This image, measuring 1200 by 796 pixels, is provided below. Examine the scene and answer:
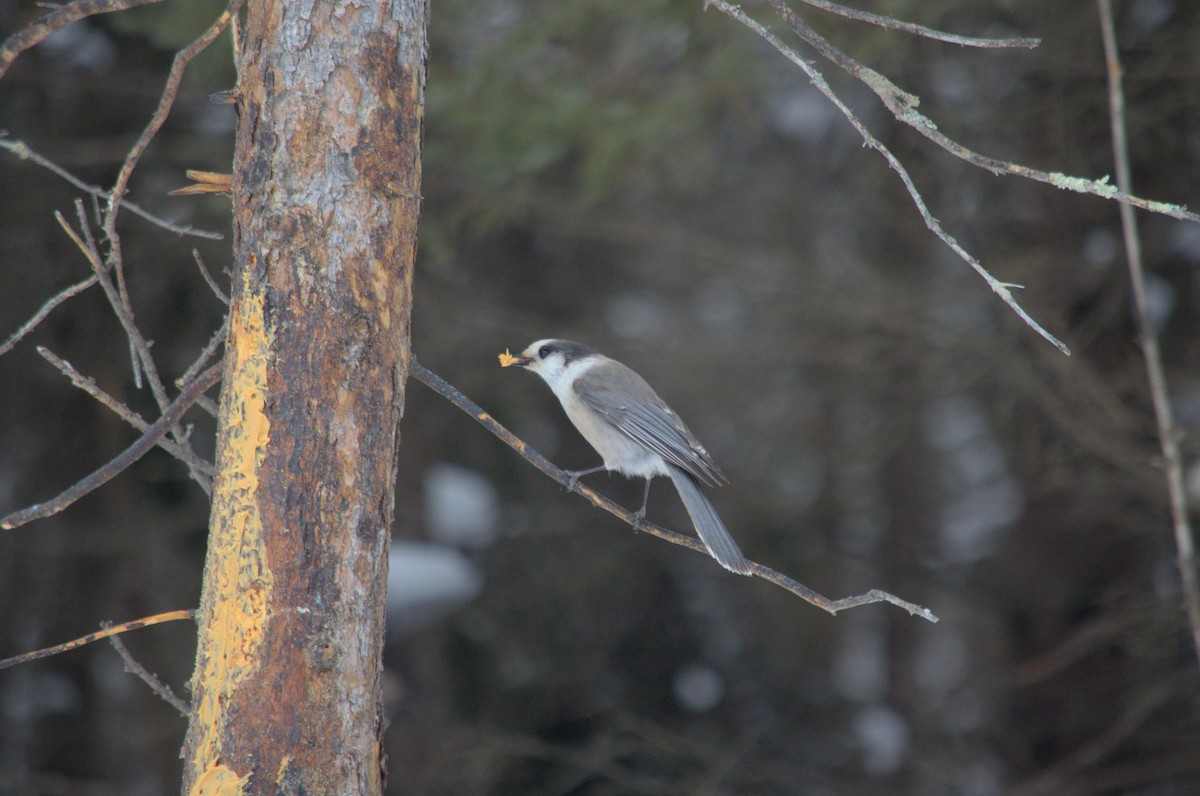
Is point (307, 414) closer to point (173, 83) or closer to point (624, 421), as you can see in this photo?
point (173, 83)

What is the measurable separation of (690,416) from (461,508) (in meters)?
1.96

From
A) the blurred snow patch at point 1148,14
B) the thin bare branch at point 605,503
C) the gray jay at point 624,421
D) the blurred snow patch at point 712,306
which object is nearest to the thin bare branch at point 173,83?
the thin bare branch at point 605,503

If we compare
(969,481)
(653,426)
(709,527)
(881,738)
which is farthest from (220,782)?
(969,481)

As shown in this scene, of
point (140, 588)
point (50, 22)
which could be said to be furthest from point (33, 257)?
point (50, 22)

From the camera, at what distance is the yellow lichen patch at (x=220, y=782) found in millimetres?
1949

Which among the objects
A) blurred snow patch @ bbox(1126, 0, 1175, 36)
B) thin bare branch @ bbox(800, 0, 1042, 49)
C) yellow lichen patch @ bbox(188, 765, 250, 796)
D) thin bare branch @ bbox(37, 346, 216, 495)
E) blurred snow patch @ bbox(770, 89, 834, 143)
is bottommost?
yellow lichen patch @ bbox(188, 765, 250, 796)

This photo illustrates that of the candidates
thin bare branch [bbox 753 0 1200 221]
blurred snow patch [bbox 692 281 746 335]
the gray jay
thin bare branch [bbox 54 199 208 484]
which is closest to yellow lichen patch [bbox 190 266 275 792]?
thin bare branch [bbox 54 199 208 484]

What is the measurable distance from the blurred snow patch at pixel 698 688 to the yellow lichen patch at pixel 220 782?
5486 mm

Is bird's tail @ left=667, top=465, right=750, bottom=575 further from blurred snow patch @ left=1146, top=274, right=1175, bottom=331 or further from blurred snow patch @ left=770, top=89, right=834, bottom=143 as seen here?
blurred snow patch @ left=770, top=89, right=834, bottom=143

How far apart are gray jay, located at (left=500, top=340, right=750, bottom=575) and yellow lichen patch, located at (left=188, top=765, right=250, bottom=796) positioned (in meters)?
1.83

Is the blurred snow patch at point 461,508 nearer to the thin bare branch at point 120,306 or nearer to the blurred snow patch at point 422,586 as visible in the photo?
the blurred snow patch at point 422,586

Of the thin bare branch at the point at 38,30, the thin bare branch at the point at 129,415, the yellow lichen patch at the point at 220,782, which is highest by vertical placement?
the thin bare branch at the point at 38,30

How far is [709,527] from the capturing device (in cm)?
336

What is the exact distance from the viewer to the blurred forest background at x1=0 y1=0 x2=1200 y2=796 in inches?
204
